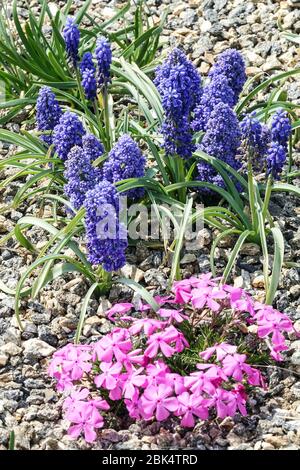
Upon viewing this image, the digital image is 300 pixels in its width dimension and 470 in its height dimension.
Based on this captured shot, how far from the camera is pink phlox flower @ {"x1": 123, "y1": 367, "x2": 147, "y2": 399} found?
14.4ft

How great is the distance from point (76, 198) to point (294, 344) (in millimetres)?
1393

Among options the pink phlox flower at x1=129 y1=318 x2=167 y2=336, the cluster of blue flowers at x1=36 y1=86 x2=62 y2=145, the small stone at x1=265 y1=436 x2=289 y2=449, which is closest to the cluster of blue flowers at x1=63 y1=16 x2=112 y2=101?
the cluster of blue flowers at x1=36 y1=86 x2=62 y2=145

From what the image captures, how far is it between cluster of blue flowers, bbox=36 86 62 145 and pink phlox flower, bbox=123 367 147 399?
1.85 m

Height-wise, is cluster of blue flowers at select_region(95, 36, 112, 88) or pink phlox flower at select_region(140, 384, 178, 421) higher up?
Result: cluster of blue flowers at select_region(95, 36, 112, 88)

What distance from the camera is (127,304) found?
493cm

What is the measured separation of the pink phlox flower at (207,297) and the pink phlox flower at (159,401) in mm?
541

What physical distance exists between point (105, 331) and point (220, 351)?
31.3 inches

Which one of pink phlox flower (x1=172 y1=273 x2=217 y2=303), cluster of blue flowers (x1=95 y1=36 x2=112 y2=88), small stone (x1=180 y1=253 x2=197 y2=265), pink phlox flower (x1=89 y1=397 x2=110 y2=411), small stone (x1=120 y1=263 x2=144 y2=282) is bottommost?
pink phlox flower (x1=89 y1=397 x2=110 y2=411)

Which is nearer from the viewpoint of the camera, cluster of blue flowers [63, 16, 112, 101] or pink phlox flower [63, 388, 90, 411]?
pink phlox flower [63, 388, 90, 411]

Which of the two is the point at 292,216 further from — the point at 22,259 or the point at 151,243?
the point at 22,259

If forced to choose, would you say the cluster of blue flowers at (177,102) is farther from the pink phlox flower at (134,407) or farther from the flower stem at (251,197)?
the pink phlox flower at (134,407)

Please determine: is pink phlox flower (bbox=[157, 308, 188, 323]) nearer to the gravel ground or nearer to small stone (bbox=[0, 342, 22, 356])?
the gravel ground

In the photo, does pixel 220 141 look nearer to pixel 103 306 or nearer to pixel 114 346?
pixel 103 306


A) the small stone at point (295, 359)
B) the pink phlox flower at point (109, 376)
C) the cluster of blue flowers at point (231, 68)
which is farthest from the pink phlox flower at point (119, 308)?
the cluster of blue flowers at point (231, 68)
